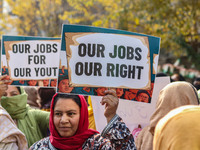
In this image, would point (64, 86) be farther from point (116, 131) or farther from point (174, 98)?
point (174, 98)

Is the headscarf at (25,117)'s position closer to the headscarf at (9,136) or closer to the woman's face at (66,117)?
the headscarf at (9,136)

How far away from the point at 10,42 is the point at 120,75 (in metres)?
1.57

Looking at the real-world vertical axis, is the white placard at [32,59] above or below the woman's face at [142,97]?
above

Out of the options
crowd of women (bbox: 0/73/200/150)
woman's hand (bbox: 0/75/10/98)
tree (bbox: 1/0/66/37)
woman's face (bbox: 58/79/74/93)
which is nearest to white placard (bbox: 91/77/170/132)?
crowd of women (bbox: 0/73/200/150)

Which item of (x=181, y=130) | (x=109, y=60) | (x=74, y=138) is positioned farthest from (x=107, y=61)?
(x=181, y=130)

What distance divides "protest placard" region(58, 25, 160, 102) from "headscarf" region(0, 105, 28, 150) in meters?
0.63

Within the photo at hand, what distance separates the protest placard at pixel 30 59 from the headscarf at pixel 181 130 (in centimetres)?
266

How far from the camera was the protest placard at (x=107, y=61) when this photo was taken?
2.99m

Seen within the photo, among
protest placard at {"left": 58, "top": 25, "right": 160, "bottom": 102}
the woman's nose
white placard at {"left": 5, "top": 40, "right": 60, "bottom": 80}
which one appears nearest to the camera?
the woman's nose

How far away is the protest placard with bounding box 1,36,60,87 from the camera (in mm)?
3963

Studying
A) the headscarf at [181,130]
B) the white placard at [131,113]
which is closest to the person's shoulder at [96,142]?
the headscarf at [181,130]

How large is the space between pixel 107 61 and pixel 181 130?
1625 millimetres

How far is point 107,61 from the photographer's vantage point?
3.06 meters

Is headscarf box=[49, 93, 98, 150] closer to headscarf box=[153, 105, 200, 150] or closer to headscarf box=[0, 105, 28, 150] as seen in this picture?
headscarf box=[0, 105, 28, 150]
